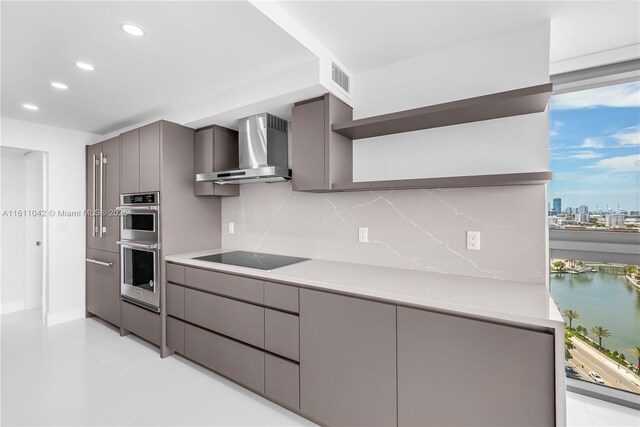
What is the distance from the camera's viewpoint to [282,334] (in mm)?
1903

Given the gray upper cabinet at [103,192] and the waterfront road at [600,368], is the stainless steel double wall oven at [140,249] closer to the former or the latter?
the gray upper cabinet at [103,192]

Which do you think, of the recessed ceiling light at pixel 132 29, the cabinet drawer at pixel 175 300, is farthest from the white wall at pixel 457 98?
the cabinet drawer at pixel 175 300

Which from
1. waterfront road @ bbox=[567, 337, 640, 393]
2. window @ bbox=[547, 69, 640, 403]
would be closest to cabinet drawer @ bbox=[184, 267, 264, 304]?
window @ bbox=[547, 69, 640, 403]

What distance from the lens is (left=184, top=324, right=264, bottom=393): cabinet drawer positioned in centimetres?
205

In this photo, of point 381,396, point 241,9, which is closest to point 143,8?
point 241,9

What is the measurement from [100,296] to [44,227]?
3.43ft

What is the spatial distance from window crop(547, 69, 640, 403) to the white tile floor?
36cm

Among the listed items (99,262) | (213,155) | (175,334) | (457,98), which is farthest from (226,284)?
(99,262)

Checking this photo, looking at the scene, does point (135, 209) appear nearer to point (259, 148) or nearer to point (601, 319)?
point (259, 148)

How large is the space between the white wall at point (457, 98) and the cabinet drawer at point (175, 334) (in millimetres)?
2003

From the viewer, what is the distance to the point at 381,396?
61.2 inches

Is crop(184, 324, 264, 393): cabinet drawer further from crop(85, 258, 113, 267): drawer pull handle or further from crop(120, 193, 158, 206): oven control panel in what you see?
crop(85, 258, 113, 267): drawer pull handle

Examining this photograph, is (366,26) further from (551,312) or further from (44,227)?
(44,227)

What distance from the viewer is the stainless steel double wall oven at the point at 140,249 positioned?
272 cm
